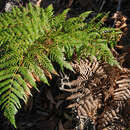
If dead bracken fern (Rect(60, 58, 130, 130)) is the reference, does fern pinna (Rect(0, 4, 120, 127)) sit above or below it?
above

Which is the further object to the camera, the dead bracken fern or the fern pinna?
the dead bracken fern

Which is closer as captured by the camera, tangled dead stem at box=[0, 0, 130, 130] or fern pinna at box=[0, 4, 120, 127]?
fern pinna at box=[0, 4, 120, 127]

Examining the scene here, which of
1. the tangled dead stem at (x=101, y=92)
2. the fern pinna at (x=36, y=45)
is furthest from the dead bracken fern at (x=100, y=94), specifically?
the fern pinna at (x=36, y=45)

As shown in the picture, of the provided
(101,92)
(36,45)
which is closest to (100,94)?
(101,92)

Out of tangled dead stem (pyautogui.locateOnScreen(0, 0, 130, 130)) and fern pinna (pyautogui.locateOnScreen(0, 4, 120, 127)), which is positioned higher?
fern pinna (pyautogui.locateOnScreen(0, 4, 120, 127))

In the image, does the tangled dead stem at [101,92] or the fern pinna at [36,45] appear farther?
the tangled dead stem at [101,92]

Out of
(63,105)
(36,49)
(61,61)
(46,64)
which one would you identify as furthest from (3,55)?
(63,105)

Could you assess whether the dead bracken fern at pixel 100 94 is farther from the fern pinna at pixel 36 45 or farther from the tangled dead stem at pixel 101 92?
the fern pinna at pixel 36 45

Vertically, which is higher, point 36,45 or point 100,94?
point 36,45

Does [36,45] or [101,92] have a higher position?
[36,45]

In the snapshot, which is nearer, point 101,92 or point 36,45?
point 36,45

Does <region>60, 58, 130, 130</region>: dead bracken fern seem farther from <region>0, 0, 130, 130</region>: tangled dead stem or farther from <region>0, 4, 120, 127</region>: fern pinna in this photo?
<region>0, 4, 120, 127</region>: fern pinna

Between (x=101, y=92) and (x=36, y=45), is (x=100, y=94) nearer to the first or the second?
A: (x=101, y=92)

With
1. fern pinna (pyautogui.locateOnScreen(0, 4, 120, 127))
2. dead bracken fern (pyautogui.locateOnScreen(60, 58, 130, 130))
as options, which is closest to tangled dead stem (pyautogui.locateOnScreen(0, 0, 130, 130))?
dead bracken fern (pyautogui.locateOnScreen(60, 58, 130, 130))
